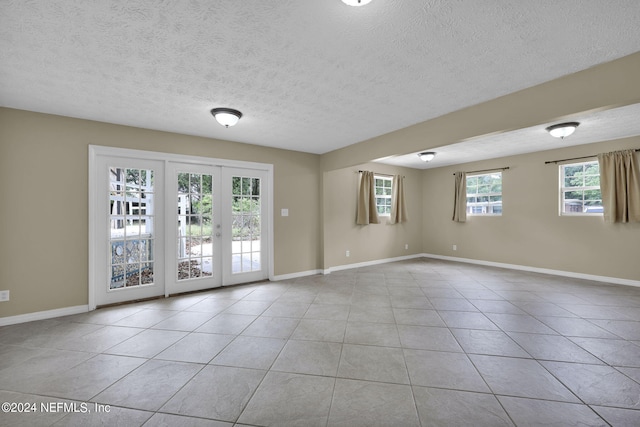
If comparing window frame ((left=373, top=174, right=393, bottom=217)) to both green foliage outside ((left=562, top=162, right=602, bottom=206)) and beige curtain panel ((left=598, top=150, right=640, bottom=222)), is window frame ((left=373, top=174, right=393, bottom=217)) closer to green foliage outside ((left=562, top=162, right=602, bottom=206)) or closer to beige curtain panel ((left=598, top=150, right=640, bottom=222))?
green foliage outside ((left=562, top=162, right=602, bottom=206))

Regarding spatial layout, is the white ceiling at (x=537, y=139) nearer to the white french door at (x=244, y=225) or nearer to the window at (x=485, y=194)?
the window at (x=485, y=194)

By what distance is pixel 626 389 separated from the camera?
1.92 m

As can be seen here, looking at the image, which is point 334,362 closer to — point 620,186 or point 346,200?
point 346,200

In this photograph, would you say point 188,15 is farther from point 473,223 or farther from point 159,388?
point 473,223

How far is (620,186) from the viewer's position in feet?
15.2

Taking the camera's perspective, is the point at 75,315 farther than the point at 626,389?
Yes

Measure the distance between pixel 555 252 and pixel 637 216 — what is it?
52.1 inches

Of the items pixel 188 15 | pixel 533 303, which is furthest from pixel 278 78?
pixel 533 303

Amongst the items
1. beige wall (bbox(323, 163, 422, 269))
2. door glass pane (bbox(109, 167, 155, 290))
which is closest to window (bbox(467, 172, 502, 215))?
beige wall (bbox(323, 163, 422, 269))

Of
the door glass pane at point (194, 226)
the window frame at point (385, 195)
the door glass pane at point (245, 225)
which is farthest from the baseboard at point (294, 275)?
the window frame at point (385, 195)

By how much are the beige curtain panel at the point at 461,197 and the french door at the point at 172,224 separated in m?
4.88

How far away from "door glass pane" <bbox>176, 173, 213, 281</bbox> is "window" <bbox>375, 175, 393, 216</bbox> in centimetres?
413

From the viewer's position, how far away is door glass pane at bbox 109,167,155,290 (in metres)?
3.73

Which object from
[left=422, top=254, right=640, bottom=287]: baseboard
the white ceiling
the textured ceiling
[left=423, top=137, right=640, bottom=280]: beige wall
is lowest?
[left=422, top=254, right=640, bottom=287]: baseboard
